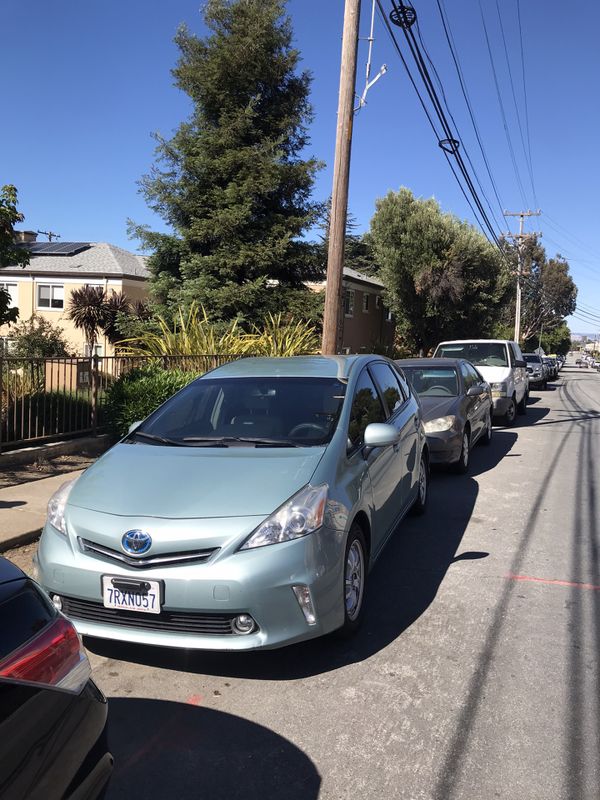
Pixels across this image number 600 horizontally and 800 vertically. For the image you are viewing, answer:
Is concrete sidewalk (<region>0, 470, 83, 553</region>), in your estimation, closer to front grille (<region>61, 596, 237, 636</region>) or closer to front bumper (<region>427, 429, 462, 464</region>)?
front grille (<region>61, 596, 237, 636</region>)

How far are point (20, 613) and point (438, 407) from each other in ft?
24.9

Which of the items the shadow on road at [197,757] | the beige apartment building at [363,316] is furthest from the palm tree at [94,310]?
the shadow on road at [197,757]

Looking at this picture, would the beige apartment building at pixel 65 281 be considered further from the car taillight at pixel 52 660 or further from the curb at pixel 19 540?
the car taillight at pixel 52 660

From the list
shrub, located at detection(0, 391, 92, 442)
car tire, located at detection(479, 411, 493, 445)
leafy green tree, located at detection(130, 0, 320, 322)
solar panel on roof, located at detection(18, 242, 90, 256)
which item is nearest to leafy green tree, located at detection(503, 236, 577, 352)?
solar panel on roof, located at detection(18, 242, 90, 256)

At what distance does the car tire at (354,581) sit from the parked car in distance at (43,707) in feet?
6.14

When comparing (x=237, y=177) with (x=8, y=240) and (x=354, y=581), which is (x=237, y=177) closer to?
(x=8, y=240)

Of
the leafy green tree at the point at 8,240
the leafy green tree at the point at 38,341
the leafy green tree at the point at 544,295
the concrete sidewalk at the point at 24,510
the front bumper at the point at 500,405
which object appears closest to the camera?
the concrete sidewalk at the point at 24,510

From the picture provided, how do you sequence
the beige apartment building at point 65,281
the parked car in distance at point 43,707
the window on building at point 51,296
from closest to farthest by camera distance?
the parked car in distance at point 43,707 → the beige apartment building at point 65,281 → the window on building at point 51,296

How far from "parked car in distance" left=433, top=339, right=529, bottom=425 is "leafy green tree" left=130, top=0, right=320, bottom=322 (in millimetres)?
5918

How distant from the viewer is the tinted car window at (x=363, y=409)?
4468 mm

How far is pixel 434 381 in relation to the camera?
393 inches

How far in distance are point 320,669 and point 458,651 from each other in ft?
2.67

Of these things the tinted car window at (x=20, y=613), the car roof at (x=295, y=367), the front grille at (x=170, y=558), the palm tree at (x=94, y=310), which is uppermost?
the palm tree at (x=94, y=310)

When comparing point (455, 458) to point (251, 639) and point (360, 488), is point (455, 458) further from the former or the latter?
point (251, 639)
